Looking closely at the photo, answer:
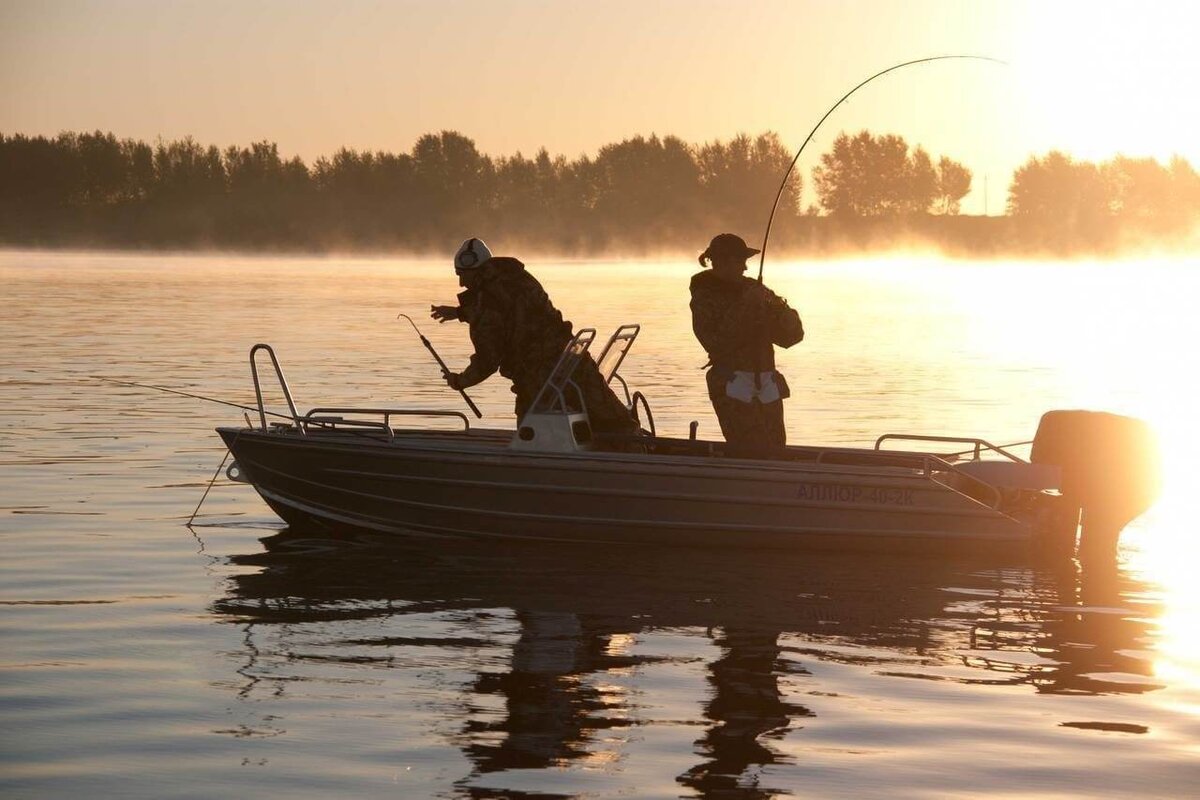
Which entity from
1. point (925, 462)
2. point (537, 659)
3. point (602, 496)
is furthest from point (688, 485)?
point (537, 659)

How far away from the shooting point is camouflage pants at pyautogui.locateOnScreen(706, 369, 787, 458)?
11664mm

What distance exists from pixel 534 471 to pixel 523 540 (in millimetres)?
625

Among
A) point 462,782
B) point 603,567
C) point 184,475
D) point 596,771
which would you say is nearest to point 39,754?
point 462,782

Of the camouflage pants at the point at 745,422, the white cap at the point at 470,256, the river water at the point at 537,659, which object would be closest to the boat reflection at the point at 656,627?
the river water at the point at 537,659

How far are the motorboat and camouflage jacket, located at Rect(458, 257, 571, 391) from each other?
0.24 m

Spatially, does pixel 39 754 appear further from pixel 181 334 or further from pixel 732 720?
pixel 181 334

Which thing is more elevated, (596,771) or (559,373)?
(559,373)

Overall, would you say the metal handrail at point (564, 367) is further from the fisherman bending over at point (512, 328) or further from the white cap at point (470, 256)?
the white cap at point (470, 256)

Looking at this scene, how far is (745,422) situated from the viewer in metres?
11.7

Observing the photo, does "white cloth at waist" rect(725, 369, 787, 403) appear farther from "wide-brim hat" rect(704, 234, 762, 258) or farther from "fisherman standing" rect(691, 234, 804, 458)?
"wide-brim hat" rect(704, 234, 762, 258)

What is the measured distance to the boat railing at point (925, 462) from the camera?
1123 centimetres

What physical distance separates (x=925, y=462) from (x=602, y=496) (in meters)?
2.05

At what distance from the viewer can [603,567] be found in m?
A: 11.4

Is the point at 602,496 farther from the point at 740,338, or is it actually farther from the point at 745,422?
the point at 740,338
